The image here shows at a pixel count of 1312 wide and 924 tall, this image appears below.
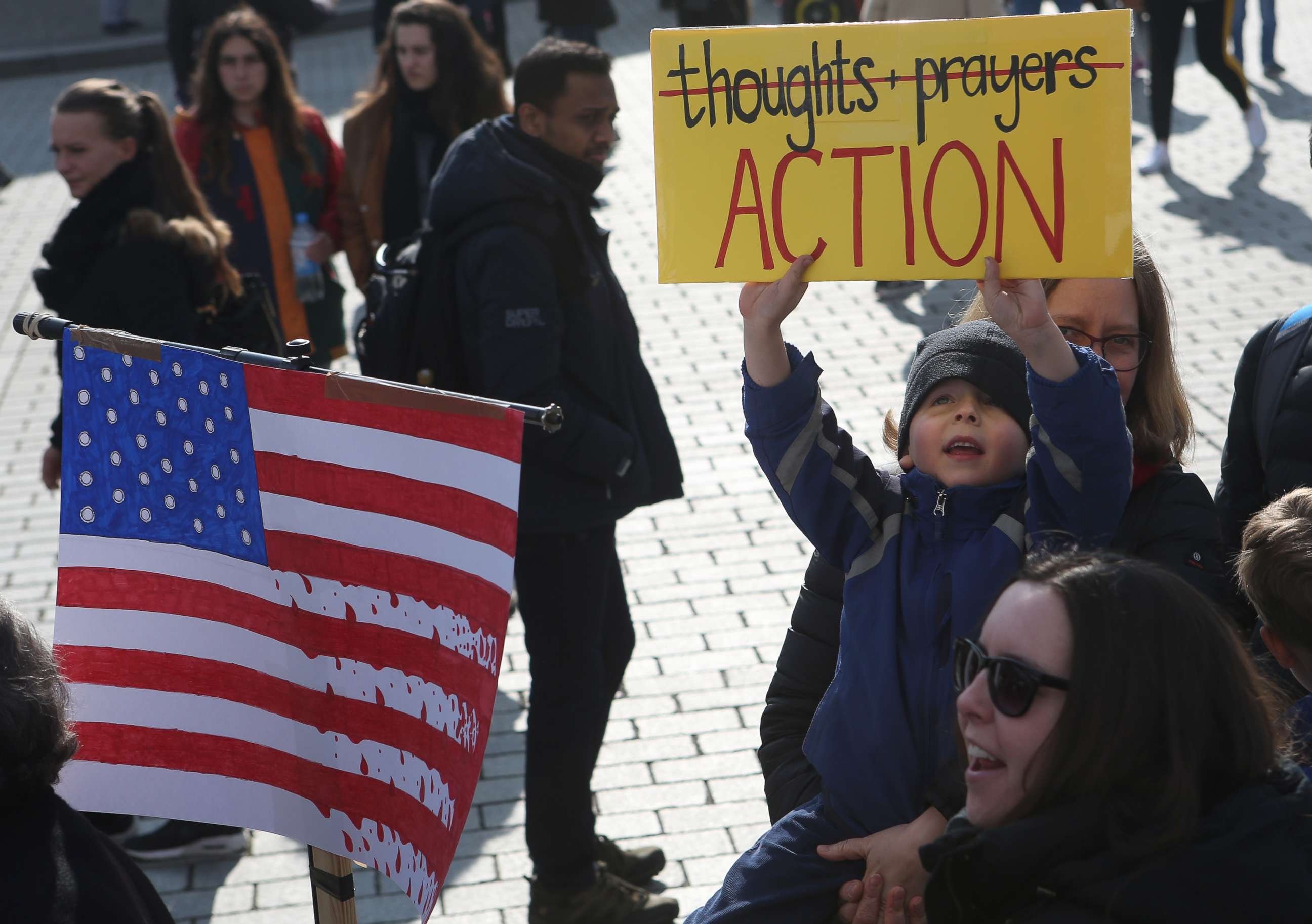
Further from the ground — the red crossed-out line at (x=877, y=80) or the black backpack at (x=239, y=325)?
the red crossed-out line at (x=877, y=80)

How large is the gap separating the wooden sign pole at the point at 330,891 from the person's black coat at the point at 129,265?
6.99ft

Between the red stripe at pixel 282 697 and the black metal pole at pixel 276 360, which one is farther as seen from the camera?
the red stripe at pixel 282 697

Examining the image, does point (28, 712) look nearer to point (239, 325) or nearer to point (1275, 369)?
point (1275, 369)

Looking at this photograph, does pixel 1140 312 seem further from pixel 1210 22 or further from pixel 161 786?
pixel 1210 22

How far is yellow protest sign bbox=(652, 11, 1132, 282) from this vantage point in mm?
2133

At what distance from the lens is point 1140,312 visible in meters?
2.60

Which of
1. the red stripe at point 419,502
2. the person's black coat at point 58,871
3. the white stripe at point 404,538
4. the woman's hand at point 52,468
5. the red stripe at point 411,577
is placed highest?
the red stripe at point 419,502

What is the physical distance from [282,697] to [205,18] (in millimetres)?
8760

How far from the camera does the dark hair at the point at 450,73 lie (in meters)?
5.90

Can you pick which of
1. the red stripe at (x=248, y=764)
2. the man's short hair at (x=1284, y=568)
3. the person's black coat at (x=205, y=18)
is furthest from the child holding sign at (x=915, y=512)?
the person's black coat at (x=205, y=18)

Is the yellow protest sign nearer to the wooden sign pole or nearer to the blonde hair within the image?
the blonde hair

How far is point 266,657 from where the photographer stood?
2574 millimetres

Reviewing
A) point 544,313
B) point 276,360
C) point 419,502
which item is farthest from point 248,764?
point 544,313

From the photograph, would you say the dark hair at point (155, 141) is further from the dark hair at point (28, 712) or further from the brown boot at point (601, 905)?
the dark hair at point (28, 712)
